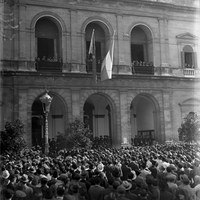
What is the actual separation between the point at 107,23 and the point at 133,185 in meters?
21.7

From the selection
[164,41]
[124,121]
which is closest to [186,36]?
[164,41]

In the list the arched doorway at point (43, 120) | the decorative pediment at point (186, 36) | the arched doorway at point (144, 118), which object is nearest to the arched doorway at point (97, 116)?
the arched doorway at point (144, 118)

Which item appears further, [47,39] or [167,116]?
[167,116]

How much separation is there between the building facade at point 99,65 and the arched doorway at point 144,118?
9 centimetres

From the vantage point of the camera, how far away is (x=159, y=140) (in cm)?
2962

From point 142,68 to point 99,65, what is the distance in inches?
145

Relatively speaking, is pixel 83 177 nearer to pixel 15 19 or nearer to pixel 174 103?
pixel 15 19

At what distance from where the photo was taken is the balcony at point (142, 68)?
29.3m

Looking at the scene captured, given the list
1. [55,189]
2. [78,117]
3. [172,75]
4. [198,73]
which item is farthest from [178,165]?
[198,73]

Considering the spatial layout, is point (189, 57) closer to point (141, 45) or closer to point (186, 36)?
point (186, 36)

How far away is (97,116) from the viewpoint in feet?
104

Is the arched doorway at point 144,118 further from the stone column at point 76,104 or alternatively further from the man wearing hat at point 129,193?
the man wearing hat at point 129,193

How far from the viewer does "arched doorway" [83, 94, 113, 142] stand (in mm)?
31453

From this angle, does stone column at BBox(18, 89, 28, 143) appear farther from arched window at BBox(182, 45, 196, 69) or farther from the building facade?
arched window at BBox(182, 45, 196, 69)
